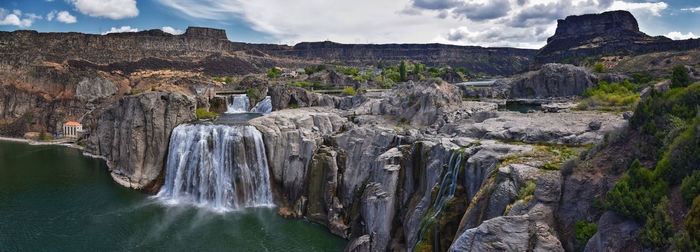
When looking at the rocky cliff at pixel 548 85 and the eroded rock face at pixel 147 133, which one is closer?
the eroded rock face at pixel 147 133

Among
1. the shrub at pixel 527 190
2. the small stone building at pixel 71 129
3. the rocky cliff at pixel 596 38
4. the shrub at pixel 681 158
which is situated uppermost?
the rocky cliff at pixel 596 38

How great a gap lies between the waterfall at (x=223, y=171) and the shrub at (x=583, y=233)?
89.1 feet

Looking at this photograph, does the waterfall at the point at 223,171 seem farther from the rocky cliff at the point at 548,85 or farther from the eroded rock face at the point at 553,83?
the eroded rock face at the point at 553,83

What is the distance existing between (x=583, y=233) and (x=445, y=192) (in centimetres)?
872

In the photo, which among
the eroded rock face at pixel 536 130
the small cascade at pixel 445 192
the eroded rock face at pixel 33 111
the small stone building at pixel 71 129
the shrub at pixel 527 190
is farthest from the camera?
the eroded rock face at pixel 33 111

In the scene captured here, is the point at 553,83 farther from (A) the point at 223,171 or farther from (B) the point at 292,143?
(A) the point at 223,171

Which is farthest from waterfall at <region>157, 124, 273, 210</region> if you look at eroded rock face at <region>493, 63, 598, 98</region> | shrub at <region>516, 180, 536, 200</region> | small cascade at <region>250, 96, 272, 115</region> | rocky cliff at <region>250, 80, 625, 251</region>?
eroded rock face at <region>493, 63, 598, 98</region>

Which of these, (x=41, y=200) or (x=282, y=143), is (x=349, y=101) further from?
(x=41, y=200)

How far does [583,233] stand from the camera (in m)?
11.4

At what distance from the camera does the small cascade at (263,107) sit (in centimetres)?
6451

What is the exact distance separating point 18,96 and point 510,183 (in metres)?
109

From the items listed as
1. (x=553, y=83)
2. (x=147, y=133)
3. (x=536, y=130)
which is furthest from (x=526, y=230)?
(x=553, y=83)

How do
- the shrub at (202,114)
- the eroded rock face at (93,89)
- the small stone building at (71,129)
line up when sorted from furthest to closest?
1. the eroded rock face at (93,89)
2. the small stone building at (71,129)
3. the shrub at (202,114)

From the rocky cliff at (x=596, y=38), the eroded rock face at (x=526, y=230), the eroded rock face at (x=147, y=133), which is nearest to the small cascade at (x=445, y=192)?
the eroded rock face at (x=526, y=230)
